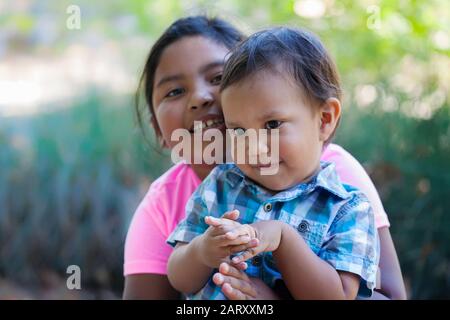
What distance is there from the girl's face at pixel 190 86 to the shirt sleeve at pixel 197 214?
26 cm

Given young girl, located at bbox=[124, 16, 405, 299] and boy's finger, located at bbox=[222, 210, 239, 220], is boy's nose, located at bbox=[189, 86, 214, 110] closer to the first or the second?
young girl, located at bbox=[124, 16, 405, 299]

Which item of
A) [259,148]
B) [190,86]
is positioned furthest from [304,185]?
[190,86]

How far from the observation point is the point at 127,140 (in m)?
4.32

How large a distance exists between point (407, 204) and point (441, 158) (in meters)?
0.32

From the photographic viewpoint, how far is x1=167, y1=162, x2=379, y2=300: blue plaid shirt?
5.70 feet

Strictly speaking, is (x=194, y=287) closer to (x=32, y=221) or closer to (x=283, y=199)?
(x=283, y=199)

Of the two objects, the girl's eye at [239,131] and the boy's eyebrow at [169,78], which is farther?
the boy's eyebrow at [169,78]

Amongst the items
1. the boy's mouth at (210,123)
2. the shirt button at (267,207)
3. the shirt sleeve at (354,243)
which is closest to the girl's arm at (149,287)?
the boy's mouth at (210,123)

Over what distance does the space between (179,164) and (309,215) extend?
29.4 inches

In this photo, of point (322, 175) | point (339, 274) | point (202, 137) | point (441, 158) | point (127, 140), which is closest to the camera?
point (339, 274)

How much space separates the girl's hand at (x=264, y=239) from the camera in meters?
1.56

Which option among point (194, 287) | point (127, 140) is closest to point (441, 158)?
point (127, 140)

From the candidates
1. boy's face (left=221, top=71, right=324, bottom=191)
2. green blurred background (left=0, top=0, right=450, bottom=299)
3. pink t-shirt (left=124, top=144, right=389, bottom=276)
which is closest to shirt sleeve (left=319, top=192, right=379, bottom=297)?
boy's face (left=221, top=71, right=324, bottom=191)

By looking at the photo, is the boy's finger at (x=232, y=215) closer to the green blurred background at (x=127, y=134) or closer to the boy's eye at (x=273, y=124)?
the boy's eye at (x=273, y=124)
